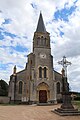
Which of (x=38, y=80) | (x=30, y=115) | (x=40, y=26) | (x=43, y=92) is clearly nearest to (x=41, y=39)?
(x=40, y=26)

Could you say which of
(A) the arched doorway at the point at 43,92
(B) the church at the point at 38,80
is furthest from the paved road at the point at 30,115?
(A) the arched doorway at the point at 43,92

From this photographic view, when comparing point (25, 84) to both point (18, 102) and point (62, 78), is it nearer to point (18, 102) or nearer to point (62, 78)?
point (18, 102)

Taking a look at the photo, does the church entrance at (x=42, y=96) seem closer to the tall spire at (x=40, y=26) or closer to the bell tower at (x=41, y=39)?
the bell tower at (x=41, y=39)

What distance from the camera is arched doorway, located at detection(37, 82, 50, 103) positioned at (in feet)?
112

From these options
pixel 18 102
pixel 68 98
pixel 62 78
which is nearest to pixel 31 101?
pixel 18 102

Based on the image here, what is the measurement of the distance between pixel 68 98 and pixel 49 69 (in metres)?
18.2

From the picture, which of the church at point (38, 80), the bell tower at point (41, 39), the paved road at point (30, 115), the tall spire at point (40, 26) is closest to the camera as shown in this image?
the paved road at point (30, 115)

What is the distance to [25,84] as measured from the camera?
116 ft

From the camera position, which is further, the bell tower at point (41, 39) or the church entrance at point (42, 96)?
the bell tower at point (41, 39)

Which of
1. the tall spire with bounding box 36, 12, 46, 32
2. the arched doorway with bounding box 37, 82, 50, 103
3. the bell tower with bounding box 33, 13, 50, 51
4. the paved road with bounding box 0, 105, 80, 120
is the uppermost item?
the tall spire with bounding box 36, 12, 46, 32

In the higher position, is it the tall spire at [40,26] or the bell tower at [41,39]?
the tall spire at [40,26]

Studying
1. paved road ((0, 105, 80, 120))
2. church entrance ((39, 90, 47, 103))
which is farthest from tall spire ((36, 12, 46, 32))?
paved road ((0, 105, 80, 120))

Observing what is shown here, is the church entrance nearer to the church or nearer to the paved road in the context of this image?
the church

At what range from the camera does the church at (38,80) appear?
33.7 metres
